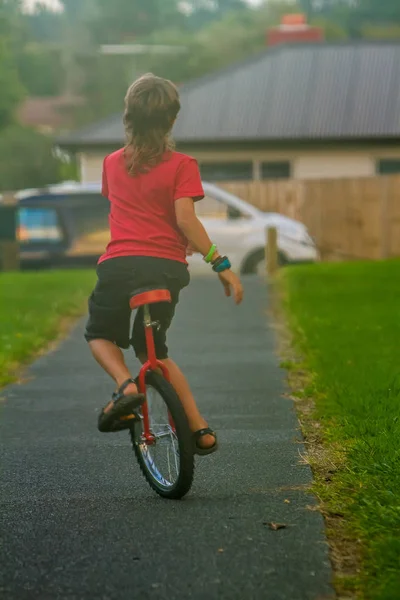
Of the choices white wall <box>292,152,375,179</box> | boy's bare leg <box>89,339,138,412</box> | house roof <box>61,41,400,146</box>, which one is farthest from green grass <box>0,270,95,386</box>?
house roof <box>61,41,400,146</box>

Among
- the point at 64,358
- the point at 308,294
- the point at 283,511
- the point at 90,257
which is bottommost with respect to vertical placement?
the point at 90,257

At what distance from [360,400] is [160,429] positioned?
218cm

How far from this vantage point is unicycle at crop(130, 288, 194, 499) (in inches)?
217

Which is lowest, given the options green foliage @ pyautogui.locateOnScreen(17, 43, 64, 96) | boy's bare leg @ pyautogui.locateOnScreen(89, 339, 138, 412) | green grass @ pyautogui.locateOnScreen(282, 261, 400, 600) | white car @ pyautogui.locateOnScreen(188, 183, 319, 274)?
green foliage @ pyautogui.locateOnScreen(17, 43, 64, 96)

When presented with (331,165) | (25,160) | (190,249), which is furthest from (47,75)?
(190,249)

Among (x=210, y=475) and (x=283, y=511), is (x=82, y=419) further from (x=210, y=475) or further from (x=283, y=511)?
(x=283, y=511)

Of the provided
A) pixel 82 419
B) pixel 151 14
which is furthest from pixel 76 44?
pixel 82 419

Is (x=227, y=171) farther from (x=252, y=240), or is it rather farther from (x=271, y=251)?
(x=271, y=251)

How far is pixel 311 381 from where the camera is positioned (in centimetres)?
888

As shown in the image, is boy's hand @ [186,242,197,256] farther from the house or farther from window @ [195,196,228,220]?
the house

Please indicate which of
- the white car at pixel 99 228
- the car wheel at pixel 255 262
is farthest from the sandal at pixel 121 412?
the car wheel at pixel 255 262

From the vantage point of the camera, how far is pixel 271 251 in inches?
766

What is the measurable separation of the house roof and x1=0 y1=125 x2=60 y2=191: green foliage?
20912 mm

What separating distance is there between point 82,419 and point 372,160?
27.9 m
